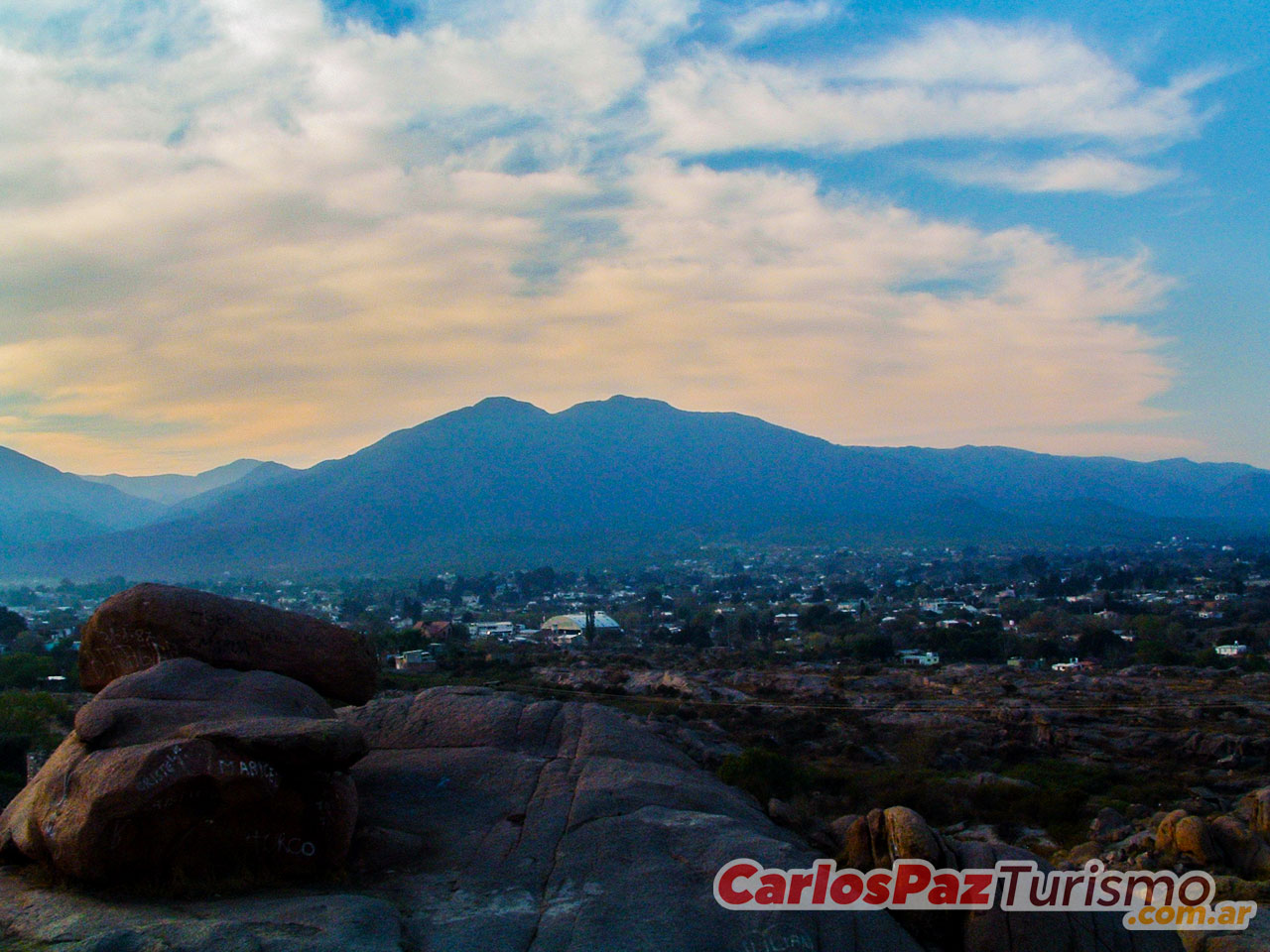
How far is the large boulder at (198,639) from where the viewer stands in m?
14.7

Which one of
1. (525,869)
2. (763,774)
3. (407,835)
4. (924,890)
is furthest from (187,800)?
(763,774)

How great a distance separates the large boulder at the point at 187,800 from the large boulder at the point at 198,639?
2542mm

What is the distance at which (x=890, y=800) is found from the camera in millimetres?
23969

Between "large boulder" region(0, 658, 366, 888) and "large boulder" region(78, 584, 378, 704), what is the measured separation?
2.54m

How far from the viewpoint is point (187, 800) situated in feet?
34.5

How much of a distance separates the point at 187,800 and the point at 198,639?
4734 millimetres

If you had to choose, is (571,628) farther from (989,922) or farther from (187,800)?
(989,922)

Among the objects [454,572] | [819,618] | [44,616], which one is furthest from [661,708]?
[454,572]

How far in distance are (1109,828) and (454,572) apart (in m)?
167

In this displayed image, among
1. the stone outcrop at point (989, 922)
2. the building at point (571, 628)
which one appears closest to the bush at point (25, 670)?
the building at point (571, 628)

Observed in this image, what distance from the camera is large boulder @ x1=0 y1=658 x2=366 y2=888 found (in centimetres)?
1030

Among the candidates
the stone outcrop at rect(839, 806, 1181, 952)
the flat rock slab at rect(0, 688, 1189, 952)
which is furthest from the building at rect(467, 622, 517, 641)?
the stone outcrop at rect(839, 806, 1181, 952)

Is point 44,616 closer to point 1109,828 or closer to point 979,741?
point 979,741

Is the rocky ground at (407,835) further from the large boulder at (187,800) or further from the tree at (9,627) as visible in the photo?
the tree at (9,627)
